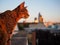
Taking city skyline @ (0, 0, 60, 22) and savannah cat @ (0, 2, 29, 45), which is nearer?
savannah cat @ (0, 2, 29, 45)

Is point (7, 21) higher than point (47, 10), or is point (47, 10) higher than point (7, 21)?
point (47, 10)

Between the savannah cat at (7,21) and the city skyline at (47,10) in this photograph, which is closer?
the savannah cat at (7,21)

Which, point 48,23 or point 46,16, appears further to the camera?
point 48,23

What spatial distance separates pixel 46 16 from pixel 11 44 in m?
2.55

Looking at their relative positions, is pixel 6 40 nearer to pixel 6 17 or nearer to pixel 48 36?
pixel 6 17

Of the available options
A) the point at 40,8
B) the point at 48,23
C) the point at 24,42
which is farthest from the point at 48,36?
the point at 48,23

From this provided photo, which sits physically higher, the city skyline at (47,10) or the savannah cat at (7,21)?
the city skyline at (47,10)

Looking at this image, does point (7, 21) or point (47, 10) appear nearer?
point (7, 21)

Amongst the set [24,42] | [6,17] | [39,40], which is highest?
[6,17]

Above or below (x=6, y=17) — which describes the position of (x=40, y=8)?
above

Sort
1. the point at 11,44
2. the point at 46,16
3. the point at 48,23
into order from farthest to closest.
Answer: the point at 48,23, the point at 46,16, the point at 11,44

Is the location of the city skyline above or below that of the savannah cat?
above

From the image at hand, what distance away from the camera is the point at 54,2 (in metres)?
3.58

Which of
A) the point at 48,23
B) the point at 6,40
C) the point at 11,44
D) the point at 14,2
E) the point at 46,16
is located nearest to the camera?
the point at 6,40
